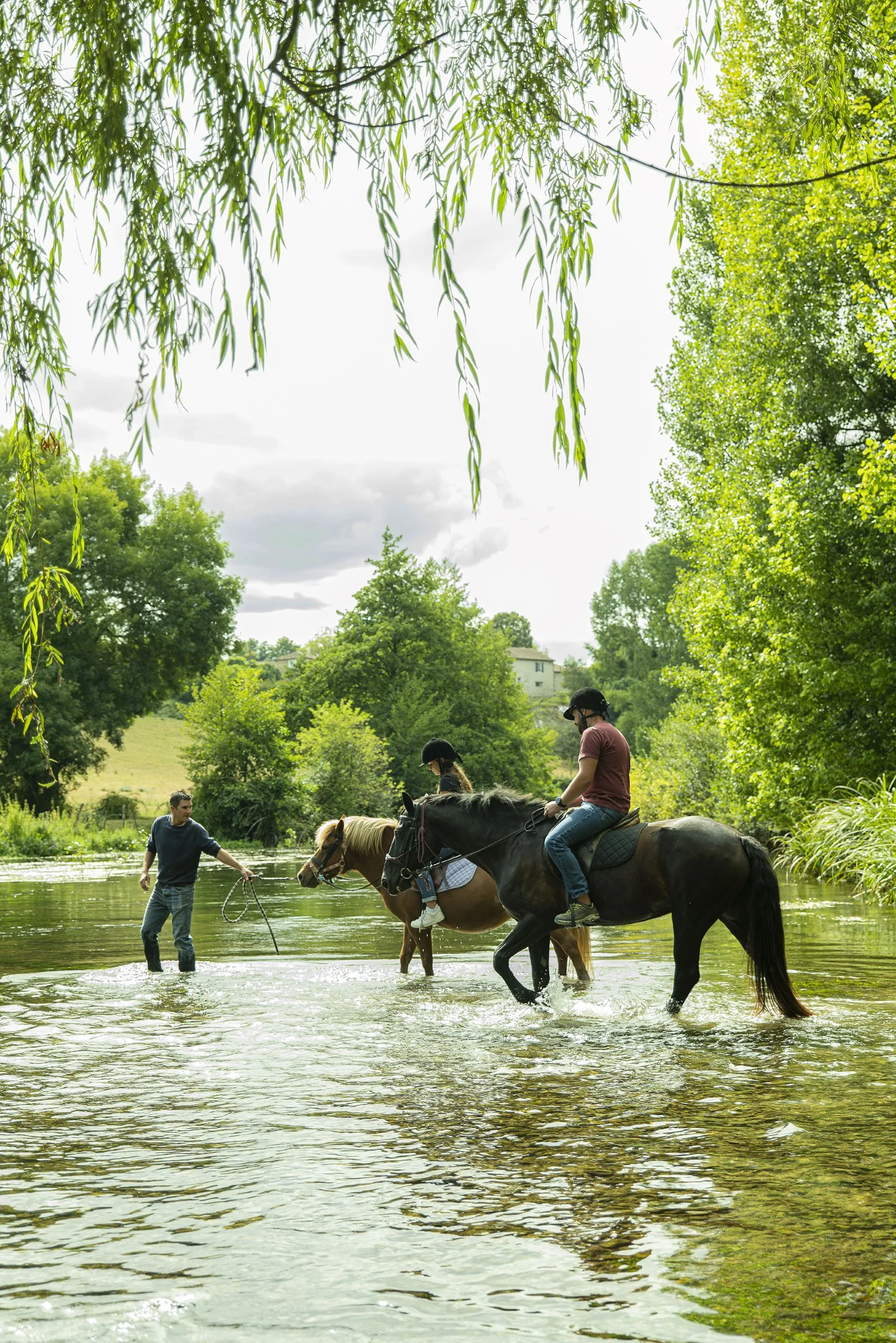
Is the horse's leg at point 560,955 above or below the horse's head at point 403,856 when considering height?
below

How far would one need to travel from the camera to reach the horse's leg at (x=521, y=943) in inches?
398

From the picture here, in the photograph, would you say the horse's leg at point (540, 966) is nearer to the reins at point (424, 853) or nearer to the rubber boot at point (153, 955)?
the reins at point (424, 853)

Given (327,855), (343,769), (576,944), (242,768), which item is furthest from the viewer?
(343,769)

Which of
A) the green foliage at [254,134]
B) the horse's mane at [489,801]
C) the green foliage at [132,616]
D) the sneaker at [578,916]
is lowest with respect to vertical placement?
the sneaker at [578,916]

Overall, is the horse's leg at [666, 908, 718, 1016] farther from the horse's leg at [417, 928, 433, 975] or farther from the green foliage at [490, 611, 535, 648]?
the green foliage at [490, 611, 535, 648]

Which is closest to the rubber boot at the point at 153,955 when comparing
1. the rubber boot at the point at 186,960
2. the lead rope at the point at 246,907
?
the rubber boot at the point at 186,960

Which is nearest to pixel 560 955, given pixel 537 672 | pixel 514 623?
pixel 514 623

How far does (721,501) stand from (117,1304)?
88.8 feet

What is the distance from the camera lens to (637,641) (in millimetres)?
95938

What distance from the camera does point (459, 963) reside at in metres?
13.9

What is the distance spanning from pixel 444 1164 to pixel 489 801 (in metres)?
5.56

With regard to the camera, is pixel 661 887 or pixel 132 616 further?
pixel 132 616

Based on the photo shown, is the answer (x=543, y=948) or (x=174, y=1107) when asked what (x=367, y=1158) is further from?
(x=543, y=948)

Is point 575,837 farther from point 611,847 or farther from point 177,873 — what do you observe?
point 177,873
